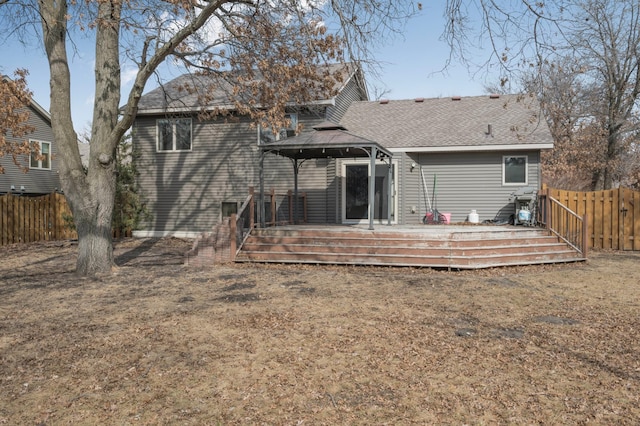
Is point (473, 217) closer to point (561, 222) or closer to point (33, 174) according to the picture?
point (561, 222)

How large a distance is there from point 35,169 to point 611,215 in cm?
2434

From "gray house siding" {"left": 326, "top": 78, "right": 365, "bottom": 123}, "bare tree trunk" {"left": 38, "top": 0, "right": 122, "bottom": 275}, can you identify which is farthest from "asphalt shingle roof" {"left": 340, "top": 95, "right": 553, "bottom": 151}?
"bare tree trunk" {"left": 38, "top": 0, "right": 122, "bottom": 275}

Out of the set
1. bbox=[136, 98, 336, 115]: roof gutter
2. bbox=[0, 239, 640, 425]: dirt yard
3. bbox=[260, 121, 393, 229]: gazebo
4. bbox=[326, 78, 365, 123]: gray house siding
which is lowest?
bbox=[0, 239, 640, 425]: dirt yard

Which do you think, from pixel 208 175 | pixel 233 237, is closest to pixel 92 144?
pixel 233 237

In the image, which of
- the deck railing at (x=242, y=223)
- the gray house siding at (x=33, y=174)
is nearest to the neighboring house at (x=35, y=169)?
the gray house siding at (x=33, y=174)

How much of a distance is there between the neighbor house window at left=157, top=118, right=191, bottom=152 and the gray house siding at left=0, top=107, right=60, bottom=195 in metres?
8.03

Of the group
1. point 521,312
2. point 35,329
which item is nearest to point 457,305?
point 521,312

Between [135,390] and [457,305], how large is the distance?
4.48m

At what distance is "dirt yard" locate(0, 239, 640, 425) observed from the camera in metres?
3.45

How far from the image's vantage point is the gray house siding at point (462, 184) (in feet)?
47.6

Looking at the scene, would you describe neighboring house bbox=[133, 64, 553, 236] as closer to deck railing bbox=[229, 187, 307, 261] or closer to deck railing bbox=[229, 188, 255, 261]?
deck railing bbox=[229, 187, 307, 261]

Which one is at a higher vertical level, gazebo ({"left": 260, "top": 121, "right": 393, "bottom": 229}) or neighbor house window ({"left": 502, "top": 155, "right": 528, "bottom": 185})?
gazebo ({"left": 260, "top": 121, "right": 393, "bottom": 229})

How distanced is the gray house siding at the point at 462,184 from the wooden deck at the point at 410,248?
3339 millimetres

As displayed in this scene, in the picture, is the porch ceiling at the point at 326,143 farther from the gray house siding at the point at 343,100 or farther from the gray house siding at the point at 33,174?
the gray house siding at the point at 33,174
